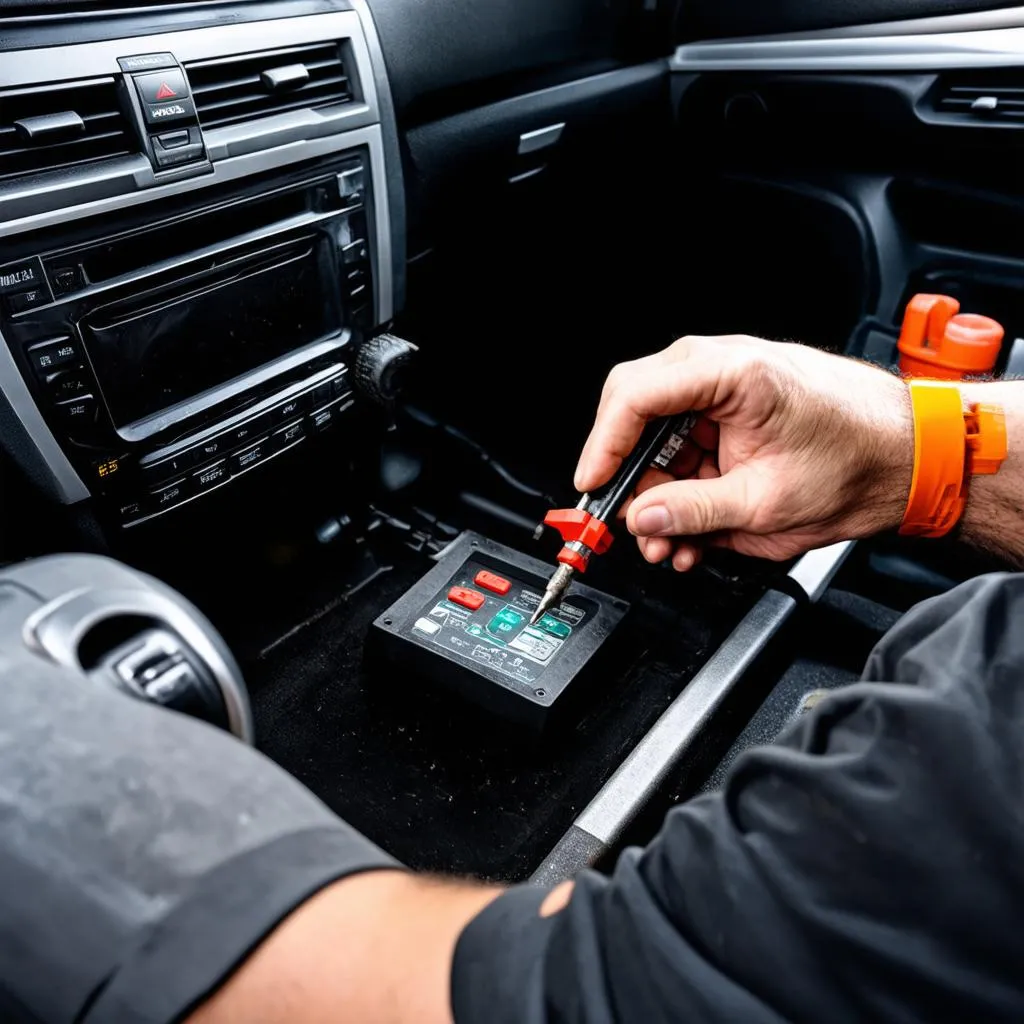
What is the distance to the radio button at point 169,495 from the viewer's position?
0.81 meters

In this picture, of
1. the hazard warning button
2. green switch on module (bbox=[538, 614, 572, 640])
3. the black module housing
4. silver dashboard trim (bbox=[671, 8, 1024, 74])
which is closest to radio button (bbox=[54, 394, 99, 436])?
the hazard warning button

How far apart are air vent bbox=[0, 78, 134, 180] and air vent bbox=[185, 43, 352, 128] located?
77mm

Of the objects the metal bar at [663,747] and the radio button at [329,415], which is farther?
the radio button at [329,415]

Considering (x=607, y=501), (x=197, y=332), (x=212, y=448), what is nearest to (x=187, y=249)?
(x=197, y=332)

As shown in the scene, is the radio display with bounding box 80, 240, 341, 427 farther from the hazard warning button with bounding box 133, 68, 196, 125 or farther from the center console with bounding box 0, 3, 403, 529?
the hazard warning button with bounding box 133, 68, 196, 125

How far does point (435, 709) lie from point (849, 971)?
629 millimetres

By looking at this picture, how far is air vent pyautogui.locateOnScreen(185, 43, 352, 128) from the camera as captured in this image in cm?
74

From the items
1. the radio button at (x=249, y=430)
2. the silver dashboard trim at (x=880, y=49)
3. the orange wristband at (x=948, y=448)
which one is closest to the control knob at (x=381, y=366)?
the radio button at (x=249, y=430)

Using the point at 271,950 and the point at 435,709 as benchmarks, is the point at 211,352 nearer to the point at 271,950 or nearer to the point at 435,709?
the point at 435,709

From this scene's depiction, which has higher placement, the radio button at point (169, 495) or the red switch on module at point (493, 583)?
the radio button at point (169, 495)

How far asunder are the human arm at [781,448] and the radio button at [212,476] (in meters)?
0.33

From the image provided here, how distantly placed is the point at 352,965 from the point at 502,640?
0.56 metres

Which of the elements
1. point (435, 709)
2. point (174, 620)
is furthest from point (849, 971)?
point (435, 709)

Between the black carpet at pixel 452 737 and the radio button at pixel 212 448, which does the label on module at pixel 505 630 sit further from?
the radio button at pixel 212 448
